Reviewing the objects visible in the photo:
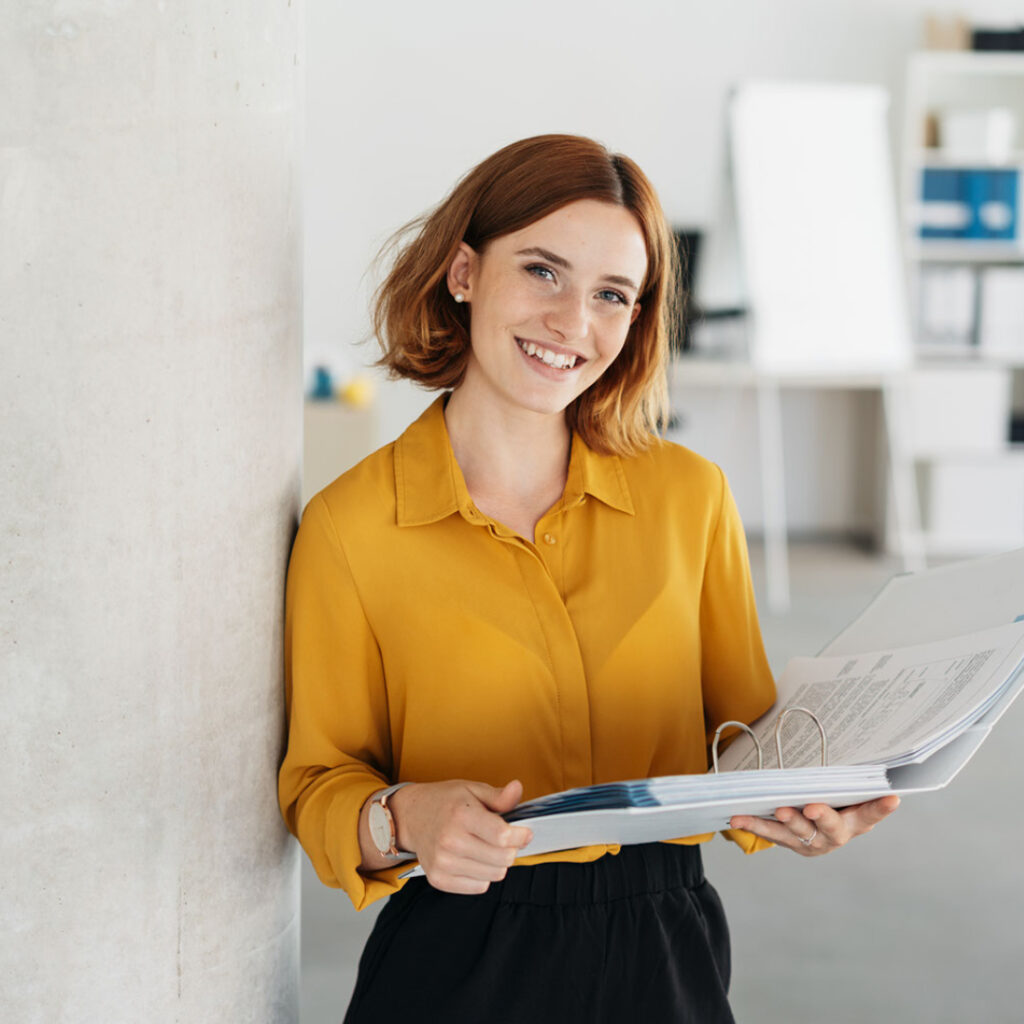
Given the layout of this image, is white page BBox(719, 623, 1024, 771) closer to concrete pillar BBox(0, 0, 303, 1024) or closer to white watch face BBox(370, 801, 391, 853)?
white watch face BBox(370, 801, 391, 853)

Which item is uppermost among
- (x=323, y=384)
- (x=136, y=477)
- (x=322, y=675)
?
(x=136, y=477)

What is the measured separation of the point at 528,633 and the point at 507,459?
8.3 inches

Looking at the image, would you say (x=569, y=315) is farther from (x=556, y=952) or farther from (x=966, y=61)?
(x=966, y=61)

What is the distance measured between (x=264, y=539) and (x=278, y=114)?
376mm

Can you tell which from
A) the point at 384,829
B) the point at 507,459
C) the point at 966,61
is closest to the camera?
the point at 384,829

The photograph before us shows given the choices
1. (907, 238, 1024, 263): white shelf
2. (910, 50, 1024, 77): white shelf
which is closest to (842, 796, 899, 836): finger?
(907, 238, 1024, 263): white shelf

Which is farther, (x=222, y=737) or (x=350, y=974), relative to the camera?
(x=350, y=974)

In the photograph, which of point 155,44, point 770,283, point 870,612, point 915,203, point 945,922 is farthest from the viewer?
point 915,203

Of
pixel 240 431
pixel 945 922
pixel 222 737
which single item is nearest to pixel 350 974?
pixel 945 922

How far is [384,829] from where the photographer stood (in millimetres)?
1066

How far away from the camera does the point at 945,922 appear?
2629 millimetres

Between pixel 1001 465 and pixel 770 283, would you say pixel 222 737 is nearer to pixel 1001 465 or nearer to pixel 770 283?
pixel 770 283

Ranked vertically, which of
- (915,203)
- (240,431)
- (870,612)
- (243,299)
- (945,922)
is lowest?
(945,922)

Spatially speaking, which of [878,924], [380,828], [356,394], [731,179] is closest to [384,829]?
[380,828]
